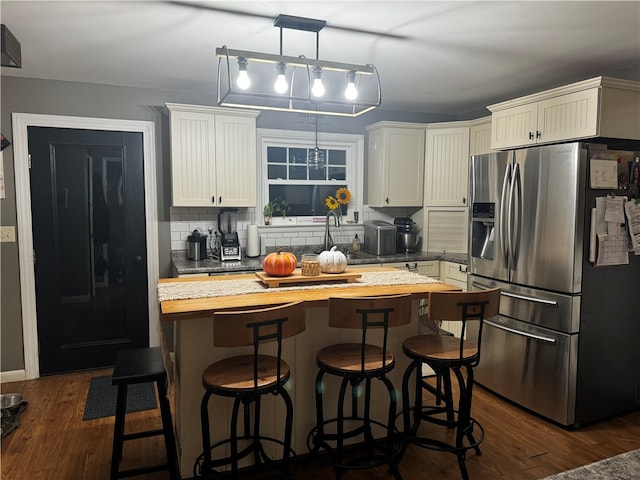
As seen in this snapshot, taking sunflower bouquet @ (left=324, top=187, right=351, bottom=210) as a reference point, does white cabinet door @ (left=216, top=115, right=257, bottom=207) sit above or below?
above

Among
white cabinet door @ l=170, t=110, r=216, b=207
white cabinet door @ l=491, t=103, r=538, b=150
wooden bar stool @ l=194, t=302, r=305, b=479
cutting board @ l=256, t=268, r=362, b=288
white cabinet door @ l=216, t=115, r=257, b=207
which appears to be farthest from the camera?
white cabinet door @ l=216, t=115, r=257, b=207

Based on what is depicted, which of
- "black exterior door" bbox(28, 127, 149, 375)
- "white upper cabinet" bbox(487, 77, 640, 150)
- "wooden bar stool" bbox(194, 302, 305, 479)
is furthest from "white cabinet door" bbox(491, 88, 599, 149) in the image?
"black exterior door" bbox(28, 127, 149, 375)

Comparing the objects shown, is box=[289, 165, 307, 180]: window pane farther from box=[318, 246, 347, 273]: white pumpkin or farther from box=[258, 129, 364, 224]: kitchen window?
box=[318, 246, 347, 273]: white pumpkin

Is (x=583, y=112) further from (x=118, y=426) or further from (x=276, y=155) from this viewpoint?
(x=118, y=426)

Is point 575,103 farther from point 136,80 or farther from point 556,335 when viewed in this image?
point 136,80

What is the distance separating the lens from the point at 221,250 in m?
4.04

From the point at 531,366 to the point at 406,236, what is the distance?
2027mm

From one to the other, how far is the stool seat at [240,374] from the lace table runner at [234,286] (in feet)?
1.29

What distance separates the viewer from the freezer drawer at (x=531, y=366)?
114 inches

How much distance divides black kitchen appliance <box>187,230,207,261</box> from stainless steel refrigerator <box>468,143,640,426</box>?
2.41 meters

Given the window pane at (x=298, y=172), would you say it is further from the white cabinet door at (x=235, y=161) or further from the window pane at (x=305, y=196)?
the white cabinet door at (x=235, y=161)

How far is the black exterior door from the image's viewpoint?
3.73 m

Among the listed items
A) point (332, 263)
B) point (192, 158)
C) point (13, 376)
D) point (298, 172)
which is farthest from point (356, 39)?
point (13, 376)

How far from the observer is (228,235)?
4.08 meters
